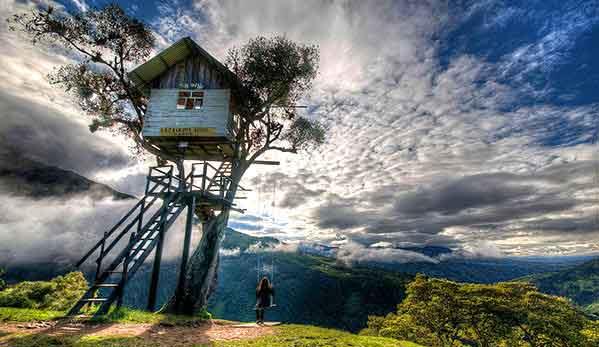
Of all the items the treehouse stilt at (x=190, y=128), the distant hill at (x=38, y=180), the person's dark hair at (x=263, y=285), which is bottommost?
the person's dark hair at (x=263, y=285)

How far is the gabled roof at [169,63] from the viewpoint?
58.5ft

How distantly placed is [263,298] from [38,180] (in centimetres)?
18052

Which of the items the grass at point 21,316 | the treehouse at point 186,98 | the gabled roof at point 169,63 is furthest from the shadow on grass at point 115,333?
the gabled roof at point 169,63

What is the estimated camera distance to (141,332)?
9.45 metres

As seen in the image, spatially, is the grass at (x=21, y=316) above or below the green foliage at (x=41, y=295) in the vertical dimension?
above

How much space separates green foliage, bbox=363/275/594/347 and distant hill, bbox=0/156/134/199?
16730 cm

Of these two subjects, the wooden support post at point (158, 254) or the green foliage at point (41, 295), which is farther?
the green foliage at point (41, 295)

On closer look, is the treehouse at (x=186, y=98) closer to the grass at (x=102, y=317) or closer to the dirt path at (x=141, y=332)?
the grass at (x=102, y=317)

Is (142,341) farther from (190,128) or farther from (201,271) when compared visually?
(190,128)

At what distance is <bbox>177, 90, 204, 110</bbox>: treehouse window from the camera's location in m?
17.9

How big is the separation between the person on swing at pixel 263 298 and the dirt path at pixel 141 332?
2.85m

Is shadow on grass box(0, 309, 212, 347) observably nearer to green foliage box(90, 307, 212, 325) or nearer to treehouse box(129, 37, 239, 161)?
green foliage box(90, 307, 212, 325)

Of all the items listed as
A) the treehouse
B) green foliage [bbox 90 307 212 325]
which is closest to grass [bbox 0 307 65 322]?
green foliage [bbox 90 307 212 325]

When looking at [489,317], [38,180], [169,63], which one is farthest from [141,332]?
[38,180]
